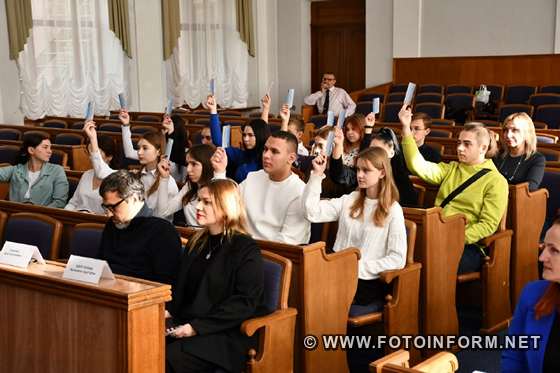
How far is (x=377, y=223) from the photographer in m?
3.81

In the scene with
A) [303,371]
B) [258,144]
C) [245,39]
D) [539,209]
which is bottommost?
[303,371]

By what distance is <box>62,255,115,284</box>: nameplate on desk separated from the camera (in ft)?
8.75

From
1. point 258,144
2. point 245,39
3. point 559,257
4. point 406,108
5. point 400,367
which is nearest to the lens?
point 400,367

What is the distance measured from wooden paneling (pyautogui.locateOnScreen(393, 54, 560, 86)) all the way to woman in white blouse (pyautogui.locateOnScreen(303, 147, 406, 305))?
8.75m

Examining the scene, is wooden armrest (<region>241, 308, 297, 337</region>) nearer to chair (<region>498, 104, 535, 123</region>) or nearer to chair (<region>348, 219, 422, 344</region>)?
chair (<region>348, 219, 422, 344</region>)

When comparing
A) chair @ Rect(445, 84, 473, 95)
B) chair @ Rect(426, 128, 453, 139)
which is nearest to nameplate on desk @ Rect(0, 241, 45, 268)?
chair @ Rect(426, 128, 453, 139)

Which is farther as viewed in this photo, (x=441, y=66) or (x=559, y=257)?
(x=441, y=66)

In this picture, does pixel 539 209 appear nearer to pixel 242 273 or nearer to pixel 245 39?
pixel 242 273

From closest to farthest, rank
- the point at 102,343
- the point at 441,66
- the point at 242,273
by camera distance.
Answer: the point at 102,343 → the point at 242,273 → the point at 441,66

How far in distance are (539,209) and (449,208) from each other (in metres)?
0.67

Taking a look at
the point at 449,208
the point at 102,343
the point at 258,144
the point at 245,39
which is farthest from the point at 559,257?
the point at 245,39

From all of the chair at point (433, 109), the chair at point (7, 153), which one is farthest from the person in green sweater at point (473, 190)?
the chair at point (433, 109)

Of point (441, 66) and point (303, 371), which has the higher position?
point (441, 66)

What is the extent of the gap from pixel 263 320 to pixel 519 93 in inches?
361
